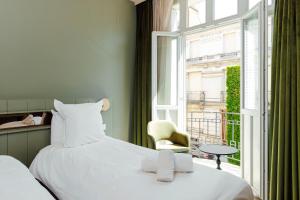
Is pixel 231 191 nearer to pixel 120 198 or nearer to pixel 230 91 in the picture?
pixel 120 198

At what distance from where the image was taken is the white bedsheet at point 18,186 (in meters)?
1.14

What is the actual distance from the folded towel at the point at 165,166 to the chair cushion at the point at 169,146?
50.7 inches

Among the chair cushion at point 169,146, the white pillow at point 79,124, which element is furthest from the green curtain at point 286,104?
the white pillow at point 79,124

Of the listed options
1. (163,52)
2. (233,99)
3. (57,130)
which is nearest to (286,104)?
(163,52)

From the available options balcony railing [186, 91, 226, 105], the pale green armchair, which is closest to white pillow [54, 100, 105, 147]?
the pale green armchair

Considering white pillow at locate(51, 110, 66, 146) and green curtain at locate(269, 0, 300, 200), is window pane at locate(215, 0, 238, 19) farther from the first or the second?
white pillow at locate(51, 110, 66, 146)

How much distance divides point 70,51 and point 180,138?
6.52 feet

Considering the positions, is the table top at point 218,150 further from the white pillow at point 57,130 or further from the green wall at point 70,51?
the white pillow at point 57,130

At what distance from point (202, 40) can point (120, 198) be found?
550cm

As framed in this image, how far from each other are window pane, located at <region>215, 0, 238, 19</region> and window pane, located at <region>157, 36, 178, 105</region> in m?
0.78

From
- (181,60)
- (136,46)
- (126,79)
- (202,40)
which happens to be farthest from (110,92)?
(202,40)

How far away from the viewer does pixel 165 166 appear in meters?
1.52

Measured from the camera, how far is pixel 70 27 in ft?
9.40

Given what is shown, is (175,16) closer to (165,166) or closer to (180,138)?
(180,138)
